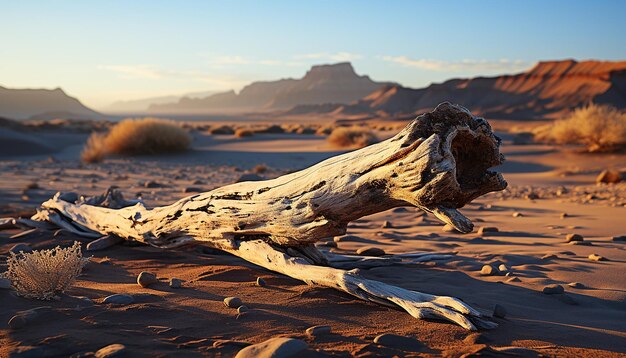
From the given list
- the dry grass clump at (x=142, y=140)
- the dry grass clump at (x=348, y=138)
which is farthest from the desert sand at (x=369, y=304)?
the dry grass clump at (x=348, y=138)

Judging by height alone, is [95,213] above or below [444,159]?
below

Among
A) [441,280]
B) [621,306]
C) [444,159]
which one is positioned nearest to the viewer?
[444,159]

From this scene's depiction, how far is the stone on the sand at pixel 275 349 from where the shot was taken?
8.45ft

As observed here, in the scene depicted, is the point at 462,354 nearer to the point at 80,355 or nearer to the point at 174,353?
the point at 174,353

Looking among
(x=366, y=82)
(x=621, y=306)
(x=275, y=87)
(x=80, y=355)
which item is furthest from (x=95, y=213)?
(x=275, y=87)

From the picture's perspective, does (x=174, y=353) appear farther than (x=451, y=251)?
No

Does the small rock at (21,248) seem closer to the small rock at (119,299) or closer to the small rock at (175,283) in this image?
the small rock at (175,283)

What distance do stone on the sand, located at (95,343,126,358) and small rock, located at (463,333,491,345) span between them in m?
1.61

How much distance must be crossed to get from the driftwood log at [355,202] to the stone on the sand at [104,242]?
0.91 metres

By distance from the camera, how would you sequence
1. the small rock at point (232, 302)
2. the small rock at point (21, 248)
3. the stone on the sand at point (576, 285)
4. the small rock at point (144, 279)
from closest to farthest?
the small rock at point (232, 302) < the small rock at point (144, 279) < the stone on the sand at point (576, 285) < the small rock at point (21, 248)

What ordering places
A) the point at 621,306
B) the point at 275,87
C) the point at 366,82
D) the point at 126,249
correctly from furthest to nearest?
1. the point at 275,87
2. the point at 366,82
3. the point at 126,249
4. the point at 621,306

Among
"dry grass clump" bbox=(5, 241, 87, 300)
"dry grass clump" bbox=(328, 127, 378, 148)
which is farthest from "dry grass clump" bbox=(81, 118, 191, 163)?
"dry grass clump" bbox=(5, 241, 87, 300)

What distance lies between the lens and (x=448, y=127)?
317 centimetres

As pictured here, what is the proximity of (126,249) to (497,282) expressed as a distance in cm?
314
